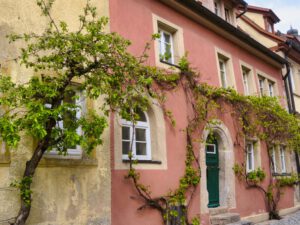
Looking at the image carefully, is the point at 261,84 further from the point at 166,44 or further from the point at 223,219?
the point at 223,219

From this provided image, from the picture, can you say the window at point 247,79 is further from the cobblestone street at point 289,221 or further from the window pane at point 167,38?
the cobblestone street at point 289,221

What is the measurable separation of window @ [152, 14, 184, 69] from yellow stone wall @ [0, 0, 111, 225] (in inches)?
119

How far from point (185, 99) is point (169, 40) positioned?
73.1 inches

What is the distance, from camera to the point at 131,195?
7332 mm

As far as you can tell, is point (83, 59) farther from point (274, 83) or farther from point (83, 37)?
point (274, 83)

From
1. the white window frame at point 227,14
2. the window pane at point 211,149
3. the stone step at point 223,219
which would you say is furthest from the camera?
the white window frame at point 227,14

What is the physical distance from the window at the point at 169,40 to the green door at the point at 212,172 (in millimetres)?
2563

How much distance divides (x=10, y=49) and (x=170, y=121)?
4166 millimetres

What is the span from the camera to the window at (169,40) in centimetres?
942

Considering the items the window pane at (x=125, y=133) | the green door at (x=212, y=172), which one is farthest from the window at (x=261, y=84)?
the window pane at (x=125, y=133)

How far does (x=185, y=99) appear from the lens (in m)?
9.38

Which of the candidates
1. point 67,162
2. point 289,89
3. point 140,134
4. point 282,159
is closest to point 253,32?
point 289,89

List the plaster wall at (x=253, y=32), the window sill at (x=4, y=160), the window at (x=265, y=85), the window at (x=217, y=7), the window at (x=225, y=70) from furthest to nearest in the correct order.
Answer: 1. the plaster wall at (x=253, y=32)
2. the window at (x=265, y=85)
3. the window at (x=217, y=7)
4. the window at (x=225, y=70)
5. the window sill at (x=4, y=160)

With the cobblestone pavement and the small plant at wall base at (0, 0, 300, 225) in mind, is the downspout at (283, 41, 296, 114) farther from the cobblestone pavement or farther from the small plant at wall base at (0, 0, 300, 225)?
the small plant at wall base at (0, 0, 300, 225)
